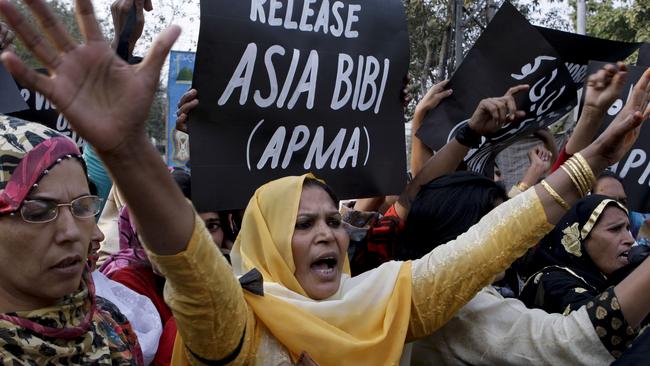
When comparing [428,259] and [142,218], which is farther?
[428,259]

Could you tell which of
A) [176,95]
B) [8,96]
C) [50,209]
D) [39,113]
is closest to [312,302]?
[50,209]

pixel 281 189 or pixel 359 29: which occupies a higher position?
pixel 359 29

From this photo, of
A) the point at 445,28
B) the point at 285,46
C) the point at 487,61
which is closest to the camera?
the point at 285,46

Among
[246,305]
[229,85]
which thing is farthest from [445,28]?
[246,305]

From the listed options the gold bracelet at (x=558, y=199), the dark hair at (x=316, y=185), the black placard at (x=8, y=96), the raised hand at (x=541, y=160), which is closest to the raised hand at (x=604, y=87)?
the gold bracelet at (x=558, y=199)

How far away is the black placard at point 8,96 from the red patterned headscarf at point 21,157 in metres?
1.57

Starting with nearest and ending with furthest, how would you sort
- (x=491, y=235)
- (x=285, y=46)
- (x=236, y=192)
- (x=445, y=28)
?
(x=491, y=235) < (x=236, y=192) < (x=285, y=46) < (x=445, y=28)

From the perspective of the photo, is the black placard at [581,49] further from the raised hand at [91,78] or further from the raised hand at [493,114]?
the raised hand at [91,78]

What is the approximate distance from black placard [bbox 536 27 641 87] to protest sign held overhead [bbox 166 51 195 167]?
16.1 ft

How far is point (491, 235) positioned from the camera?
89.4 inches

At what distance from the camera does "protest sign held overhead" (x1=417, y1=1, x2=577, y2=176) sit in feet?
11.6

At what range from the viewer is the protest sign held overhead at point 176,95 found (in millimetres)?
8219

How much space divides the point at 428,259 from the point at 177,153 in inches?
260

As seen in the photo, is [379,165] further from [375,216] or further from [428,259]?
[428,259]
